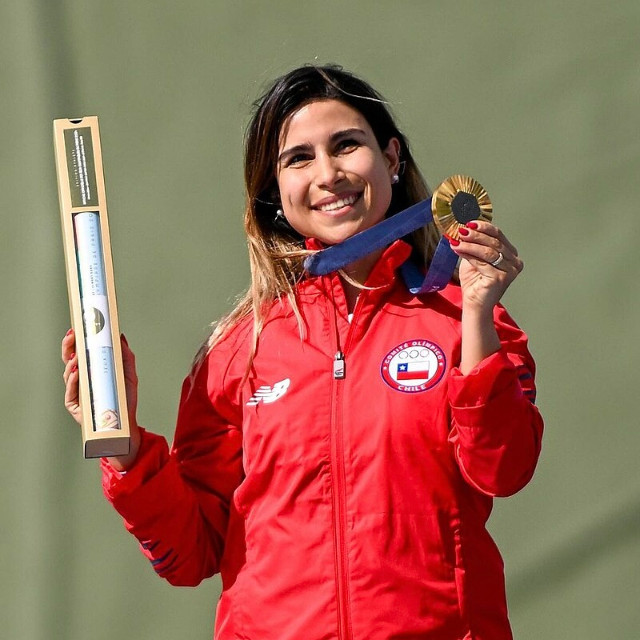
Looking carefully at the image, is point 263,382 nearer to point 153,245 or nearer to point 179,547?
point 179,547

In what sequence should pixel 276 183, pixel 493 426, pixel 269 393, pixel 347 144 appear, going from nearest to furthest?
pixel 493 426, pixel 269 393, pixel 347 144, pixel 276 183

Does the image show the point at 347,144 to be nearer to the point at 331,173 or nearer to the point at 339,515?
the point at 331,173

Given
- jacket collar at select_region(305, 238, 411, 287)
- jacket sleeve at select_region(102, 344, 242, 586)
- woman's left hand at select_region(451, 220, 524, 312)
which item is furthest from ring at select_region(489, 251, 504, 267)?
jacket sleeve at select_region(102, 344, 242, 586)

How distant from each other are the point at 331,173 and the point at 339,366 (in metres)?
0.30

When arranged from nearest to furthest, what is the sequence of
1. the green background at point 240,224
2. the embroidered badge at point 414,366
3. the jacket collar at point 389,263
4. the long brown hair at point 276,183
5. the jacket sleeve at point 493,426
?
1. the jacket sleeve at point 493,426
2. the embroidered badge at point 414,366
3. the jacket collar at point 389,263
4. the long brown hair at point 276,183
5. the green background at point 240,224

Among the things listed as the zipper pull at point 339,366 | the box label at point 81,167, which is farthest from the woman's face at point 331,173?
the box label at point 81,167

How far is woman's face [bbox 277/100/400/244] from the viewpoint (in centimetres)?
223

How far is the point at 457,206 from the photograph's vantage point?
202cm

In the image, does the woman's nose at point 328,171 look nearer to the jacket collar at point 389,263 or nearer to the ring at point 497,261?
the jacket collar at point 389,263

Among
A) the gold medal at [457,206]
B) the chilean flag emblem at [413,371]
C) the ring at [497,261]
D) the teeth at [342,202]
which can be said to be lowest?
the chilean flag emblem at [413,371]

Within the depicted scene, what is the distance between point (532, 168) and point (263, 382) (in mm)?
1178

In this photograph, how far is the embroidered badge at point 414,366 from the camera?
208cm

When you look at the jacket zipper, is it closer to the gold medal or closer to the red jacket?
the red jacket

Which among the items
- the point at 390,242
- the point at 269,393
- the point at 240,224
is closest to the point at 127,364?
the point at 269,393
